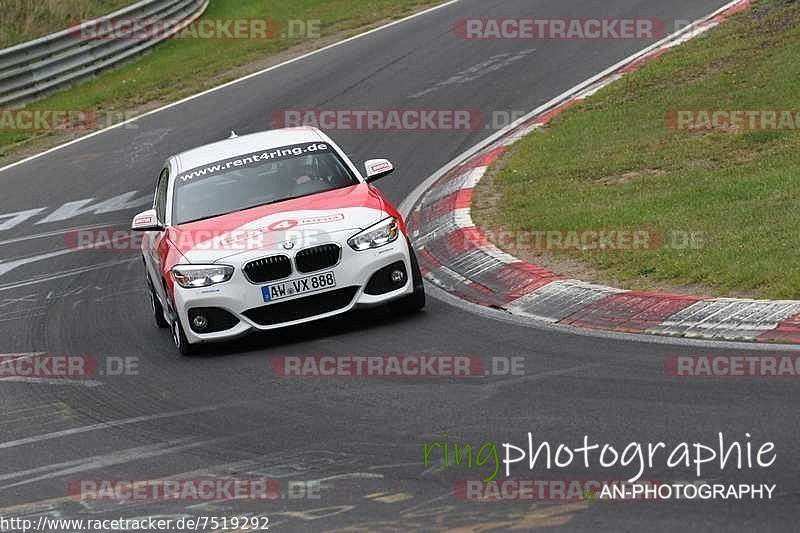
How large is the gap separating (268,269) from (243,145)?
2154 millimetres

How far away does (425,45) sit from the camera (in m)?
24.6

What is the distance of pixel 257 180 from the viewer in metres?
11.8

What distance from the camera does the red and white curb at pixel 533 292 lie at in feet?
29.7

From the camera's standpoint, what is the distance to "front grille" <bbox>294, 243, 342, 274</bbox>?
1055 cm

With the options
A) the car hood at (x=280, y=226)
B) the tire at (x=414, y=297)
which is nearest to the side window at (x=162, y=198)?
the car hood at (x=280, y=226)

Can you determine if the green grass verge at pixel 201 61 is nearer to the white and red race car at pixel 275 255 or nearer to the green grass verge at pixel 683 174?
the green grass verge at pixel 683 174

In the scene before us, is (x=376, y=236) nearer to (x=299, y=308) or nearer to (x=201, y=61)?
(x=299, y=308)

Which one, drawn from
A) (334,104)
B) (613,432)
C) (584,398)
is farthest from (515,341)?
(334,104)

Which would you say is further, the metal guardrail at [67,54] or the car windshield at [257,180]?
the metal guardrail at [67,54]

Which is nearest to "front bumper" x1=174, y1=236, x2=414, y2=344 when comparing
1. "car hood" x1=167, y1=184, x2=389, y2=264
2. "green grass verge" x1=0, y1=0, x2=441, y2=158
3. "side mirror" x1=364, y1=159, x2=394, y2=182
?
"car hood" x1=167, y1=184, x2=389, y2=264

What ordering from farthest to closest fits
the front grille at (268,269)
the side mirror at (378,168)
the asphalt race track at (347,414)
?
the side mirror at (378,168), the front grille at (268,269), the asphalt race track at (347,414)

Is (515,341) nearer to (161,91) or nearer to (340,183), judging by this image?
(340,183)

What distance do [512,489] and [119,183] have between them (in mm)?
13473

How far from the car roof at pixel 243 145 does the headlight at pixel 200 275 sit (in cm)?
166
